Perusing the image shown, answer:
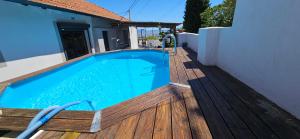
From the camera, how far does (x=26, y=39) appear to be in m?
4.61

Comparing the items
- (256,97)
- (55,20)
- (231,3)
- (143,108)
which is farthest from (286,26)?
(55,20)

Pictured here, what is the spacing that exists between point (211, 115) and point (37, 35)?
20.8 feet

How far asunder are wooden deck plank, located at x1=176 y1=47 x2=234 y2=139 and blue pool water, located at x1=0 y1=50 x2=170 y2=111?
2.05 meters

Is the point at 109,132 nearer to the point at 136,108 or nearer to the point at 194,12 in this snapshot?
the point at 136,108

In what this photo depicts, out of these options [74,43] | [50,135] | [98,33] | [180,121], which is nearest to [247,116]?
[180,121]

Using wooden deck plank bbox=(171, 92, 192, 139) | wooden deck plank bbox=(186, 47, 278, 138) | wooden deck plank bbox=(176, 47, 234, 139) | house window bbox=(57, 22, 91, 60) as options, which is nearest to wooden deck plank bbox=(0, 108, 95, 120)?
wooden deck plank bbox=(171, 92, 192, 139)

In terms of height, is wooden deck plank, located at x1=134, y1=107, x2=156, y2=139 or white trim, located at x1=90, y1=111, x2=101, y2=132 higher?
wooden deck plank, located at x1=134, y1=107, x2=156, y2=139

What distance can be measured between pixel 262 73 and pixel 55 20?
24.2 feet

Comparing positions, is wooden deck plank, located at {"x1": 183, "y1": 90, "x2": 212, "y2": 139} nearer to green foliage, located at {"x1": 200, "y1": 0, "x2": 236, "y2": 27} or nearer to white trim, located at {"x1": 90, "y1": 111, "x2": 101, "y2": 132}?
white trim, located at {"x1": 90, "y1": 111, "x2": 101, "y2": 132}

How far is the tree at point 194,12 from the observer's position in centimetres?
1192

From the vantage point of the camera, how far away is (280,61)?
155 cm

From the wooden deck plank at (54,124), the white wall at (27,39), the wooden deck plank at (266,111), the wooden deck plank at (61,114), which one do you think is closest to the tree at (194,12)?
the white wall at (27,39)

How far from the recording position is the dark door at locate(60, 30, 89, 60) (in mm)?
6681

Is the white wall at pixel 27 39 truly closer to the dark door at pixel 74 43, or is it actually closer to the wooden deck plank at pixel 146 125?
the dark door at pixel 74 43
